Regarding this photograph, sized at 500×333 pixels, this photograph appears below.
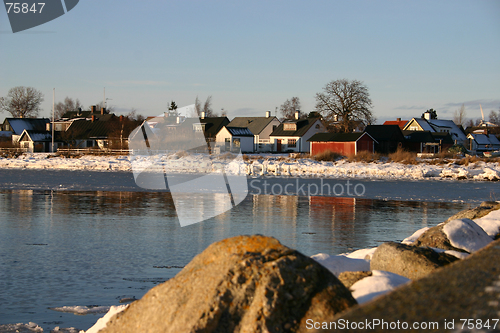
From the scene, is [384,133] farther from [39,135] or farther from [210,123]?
[39,135]

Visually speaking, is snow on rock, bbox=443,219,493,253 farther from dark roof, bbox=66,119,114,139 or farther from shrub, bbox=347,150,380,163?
dark roof, bbox=66,119,114,139

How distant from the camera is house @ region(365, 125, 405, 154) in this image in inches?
2430

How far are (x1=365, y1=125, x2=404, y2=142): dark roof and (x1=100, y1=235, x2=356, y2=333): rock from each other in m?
60.4

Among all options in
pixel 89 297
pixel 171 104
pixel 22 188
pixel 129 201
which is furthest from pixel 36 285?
pixel 171 104

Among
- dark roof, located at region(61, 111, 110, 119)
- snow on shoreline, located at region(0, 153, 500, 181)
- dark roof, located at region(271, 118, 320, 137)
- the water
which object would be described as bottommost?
the water

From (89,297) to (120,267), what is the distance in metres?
1.49

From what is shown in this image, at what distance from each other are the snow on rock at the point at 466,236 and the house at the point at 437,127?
8738 centimetres

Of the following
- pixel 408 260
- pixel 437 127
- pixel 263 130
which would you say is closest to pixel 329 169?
pixel 408 260

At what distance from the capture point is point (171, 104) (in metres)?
110

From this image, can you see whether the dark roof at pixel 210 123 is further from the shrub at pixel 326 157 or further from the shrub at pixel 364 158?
the shrub at pixel 364 158

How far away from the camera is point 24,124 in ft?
329

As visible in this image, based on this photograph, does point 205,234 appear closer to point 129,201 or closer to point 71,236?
point 71,236

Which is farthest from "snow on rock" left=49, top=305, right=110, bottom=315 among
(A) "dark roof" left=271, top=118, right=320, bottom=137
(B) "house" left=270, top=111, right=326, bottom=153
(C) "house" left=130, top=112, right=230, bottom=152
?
(A) "dark roof" left=271, top=118, right=320, bottom=137

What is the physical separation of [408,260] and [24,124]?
107 metres
